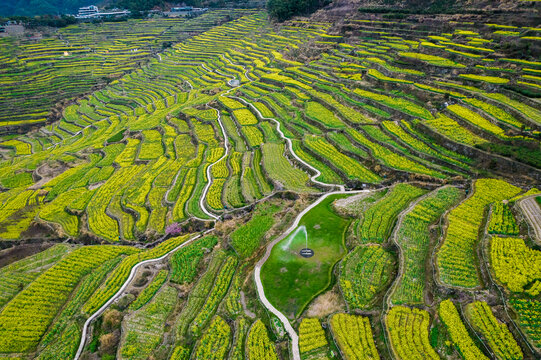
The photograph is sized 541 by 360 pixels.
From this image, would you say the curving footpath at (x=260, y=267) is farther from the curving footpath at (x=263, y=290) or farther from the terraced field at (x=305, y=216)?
the terraced field at (x=305, y=216)

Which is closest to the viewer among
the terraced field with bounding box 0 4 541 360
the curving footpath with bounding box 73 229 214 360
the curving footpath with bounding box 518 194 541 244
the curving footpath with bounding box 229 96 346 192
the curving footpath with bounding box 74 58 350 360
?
the terraced field with bounding box 0 4 541 360

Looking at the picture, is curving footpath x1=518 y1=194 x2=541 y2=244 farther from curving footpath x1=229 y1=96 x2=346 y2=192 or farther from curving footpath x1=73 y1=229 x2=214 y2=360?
curving footpath x1=73 y1=229 x2=214 y2=360

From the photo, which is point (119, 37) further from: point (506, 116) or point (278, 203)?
point (506, 116)

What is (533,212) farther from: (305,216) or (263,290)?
(263,290)

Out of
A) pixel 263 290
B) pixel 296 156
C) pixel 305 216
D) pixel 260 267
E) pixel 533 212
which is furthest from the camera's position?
pixel 296 156

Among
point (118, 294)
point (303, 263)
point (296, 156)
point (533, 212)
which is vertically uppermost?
point (533, 212)

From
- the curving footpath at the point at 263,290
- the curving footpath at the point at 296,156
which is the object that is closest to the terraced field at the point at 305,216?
the curving footpath at the point at 263,290

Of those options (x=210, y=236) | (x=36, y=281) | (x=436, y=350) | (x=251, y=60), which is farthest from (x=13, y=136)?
(x=436, y=350)

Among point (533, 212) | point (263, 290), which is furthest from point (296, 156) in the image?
point (533, 212)

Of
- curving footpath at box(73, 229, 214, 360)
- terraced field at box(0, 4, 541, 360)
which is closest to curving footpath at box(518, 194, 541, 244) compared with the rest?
terraced field at box(0, 4, 541, 360)
